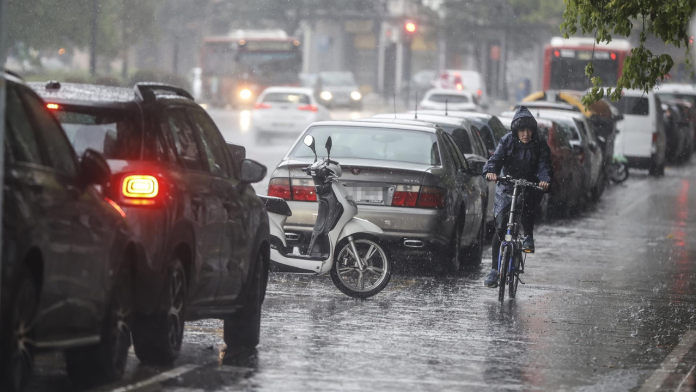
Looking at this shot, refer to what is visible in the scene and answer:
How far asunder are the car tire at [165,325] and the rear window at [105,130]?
0.67 metres

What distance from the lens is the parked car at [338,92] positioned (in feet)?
212

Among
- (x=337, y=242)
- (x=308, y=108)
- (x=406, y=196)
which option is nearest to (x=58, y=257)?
(x=337, y=242)

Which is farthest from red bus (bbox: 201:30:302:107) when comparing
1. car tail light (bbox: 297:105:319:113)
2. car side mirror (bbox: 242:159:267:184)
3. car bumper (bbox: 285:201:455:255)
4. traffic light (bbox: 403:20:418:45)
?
car side mirror (bbox: 242:159:267:184)

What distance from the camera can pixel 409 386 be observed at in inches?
309

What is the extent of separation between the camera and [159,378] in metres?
7.77

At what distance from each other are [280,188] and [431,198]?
136 centimetres

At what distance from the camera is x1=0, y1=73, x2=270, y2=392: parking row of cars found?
21.0 feet

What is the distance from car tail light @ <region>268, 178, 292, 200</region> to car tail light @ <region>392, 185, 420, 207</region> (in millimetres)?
960

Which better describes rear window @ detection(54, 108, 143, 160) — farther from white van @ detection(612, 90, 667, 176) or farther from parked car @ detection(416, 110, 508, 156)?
white van @ detection(612, 90, 667, 176)

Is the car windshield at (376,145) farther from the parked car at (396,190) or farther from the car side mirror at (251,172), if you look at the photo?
the car side mirror at (251,172)

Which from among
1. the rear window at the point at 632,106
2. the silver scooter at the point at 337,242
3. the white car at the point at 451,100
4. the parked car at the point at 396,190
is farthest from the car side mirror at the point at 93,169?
the white car at the point at 451,100


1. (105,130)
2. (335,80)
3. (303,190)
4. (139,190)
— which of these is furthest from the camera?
(335,80)

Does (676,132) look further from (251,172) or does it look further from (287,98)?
(251,172)

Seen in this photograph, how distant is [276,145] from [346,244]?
28100 millimetres
